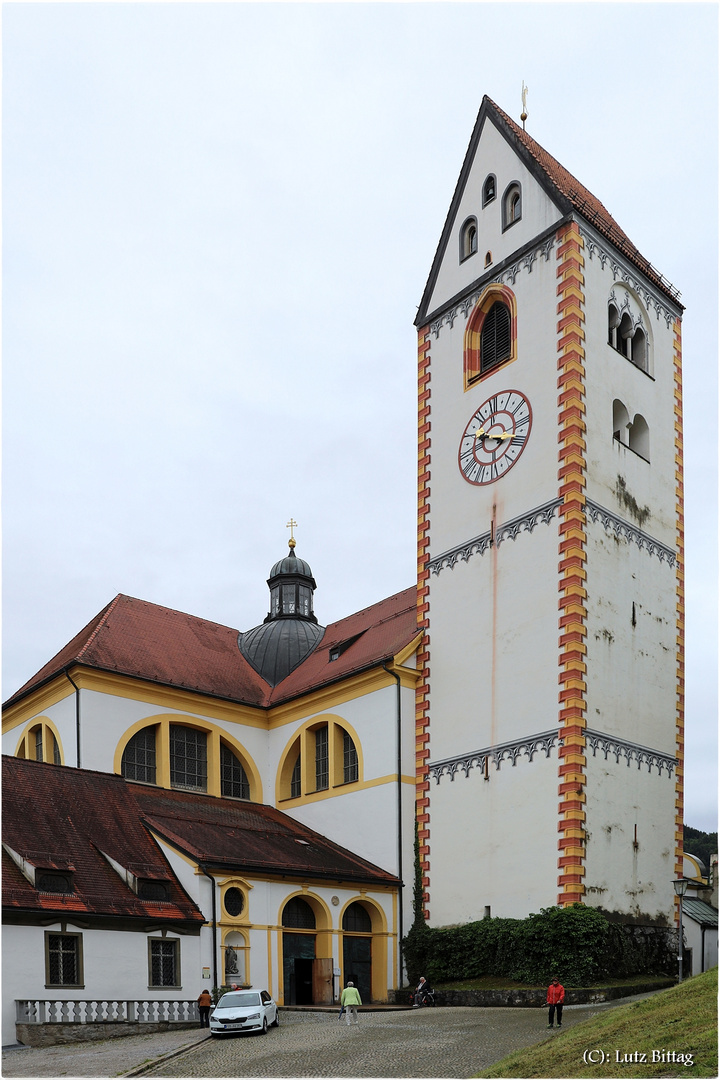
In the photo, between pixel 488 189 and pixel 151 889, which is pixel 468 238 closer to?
pixel 488 189

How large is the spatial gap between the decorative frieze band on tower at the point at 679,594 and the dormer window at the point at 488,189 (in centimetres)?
655

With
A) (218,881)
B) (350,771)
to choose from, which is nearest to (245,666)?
(350,771)

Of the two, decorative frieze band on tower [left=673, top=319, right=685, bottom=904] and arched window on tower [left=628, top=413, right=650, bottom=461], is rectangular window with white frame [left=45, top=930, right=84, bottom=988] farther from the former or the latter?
arched window on tower [left=628, top=413, right=650, bottom=461]

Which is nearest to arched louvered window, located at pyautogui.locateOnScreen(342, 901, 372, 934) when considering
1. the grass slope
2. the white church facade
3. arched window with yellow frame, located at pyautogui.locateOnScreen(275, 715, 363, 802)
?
the white church facade

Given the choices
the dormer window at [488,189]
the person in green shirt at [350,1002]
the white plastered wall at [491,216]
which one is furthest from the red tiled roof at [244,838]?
the dormer window at [488,189]

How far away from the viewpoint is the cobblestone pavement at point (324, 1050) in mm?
17625

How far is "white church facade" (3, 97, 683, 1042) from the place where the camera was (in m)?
27.0

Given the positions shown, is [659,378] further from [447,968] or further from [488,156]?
[447,968]

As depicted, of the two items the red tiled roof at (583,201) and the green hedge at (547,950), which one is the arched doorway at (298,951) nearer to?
the green hedge at (547,950)

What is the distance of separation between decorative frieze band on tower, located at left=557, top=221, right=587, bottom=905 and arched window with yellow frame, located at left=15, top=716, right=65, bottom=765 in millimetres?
14435

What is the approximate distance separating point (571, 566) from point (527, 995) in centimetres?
965

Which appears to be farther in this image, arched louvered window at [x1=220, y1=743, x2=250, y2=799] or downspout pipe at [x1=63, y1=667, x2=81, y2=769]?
arched louvered window at [x1=220, y1=743, x2=250, y2=799]

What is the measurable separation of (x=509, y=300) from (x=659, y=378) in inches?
188

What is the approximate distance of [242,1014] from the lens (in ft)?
70.9
